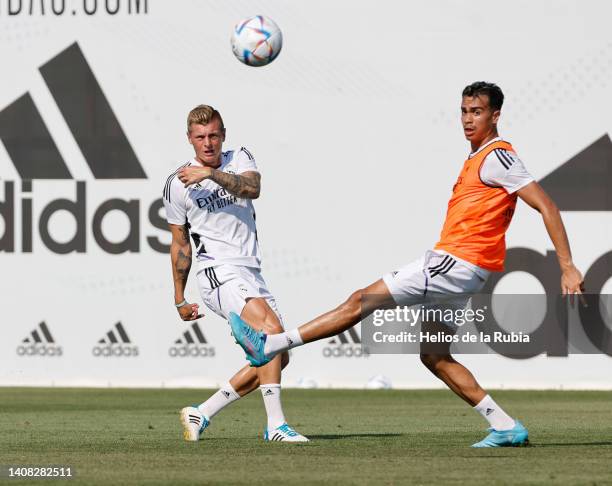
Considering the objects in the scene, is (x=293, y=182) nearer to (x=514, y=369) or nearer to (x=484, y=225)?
(x=514, y=369)

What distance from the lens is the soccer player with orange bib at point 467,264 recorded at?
885cm

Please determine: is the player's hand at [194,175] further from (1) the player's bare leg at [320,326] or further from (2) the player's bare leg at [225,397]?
(2) the player's bare leg at [225,397]

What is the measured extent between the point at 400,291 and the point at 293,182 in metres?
9.40

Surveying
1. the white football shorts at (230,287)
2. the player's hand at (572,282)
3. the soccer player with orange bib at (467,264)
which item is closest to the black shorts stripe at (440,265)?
the soccer player with orange bib at (467,264)

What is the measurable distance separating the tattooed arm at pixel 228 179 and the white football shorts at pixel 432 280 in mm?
1441

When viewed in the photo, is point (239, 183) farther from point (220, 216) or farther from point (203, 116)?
point (203, 116)

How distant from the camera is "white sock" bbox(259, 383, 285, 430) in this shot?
9828 mm

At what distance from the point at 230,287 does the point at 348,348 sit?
818cm

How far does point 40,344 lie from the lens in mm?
18328

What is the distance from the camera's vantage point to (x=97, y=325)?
59.8 ft

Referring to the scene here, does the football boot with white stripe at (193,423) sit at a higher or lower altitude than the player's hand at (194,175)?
lower

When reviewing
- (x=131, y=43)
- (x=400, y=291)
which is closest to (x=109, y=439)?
(x=400, y=291)

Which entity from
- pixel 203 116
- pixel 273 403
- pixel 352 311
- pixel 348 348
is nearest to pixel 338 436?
pixel 273 403

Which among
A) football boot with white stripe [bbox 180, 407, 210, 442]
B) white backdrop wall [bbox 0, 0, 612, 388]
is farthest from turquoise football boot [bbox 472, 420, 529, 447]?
white backdrop wall [bbox 0, 0, 612, 388]
